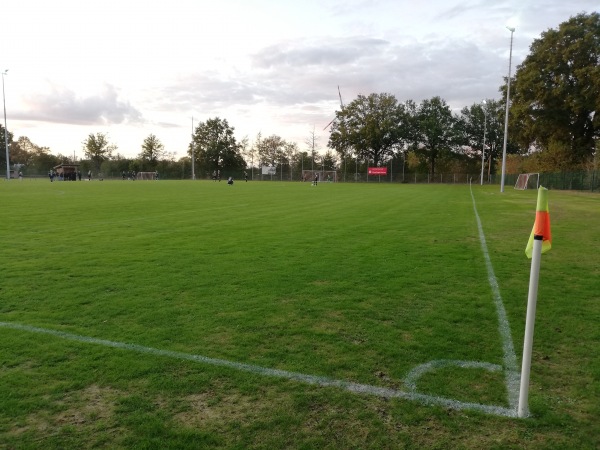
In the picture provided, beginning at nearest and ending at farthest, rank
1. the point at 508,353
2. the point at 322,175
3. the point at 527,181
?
the point at 508,353 < the point at 527,181 < the point at 322,175

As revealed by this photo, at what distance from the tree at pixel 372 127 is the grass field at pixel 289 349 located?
7875 cm

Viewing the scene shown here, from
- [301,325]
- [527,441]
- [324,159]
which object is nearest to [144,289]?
[301,325]

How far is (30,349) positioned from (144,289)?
2.11 m

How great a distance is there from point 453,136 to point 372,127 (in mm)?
17102

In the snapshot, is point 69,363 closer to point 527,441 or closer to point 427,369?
point 427,369

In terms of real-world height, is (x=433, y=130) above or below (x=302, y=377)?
above

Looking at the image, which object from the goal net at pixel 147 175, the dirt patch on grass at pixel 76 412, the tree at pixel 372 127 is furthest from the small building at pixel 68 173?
the dirt patch on grass at pixel 76 412

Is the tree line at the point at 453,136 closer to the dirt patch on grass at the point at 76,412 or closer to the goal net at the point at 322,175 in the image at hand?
the goal net at the point at 322,175

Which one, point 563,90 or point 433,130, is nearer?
point 563,90

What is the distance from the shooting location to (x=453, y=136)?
289ft

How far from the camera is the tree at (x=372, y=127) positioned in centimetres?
8494

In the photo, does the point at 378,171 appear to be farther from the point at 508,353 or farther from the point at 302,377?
the point at 302,377

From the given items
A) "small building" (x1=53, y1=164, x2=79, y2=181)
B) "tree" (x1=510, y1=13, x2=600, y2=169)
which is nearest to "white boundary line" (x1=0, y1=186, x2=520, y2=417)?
"tree" (x1=510, y1=13, x2=600, y2=169)

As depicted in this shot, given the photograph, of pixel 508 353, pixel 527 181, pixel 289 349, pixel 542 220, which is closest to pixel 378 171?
pixel 527 181
